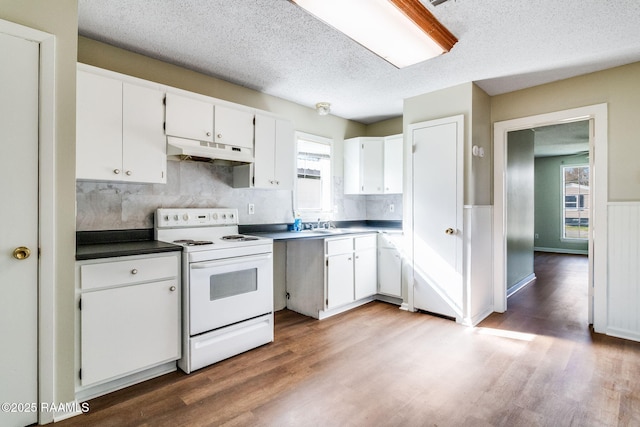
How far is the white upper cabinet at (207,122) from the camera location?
256 cm

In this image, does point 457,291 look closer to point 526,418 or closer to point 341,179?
point 526,418

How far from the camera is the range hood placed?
2488 millimetres

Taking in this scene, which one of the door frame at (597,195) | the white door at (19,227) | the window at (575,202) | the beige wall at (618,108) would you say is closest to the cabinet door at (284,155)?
the white door at (19,227)

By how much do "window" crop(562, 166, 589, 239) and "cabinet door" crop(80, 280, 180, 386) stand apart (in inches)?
367

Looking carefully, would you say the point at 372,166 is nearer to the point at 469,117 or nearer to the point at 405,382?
the point at 469,117

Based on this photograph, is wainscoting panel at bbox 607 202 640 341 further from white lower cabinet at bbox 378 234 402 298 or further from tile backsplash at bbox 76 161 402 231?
tile backsplash at bbox 76 161 402 231

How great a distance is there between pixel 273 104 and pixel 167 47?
1.31 meters

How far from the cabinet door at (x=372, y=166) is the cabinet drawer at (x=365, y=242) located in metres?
0.73

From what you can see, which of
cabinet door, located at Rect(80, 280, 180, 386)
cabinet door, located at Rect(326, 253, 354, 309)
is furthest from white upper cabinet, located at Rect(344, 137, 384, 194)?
cabinet door, located at Rect(80, 280, 180, 386)

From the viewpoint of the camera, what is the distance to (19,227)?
1.68m

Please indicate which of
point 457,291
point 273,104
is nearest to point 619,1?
point 457,291

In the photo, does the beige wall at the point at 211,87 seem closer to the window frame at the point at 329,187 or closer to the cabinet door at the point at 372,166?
the window frame at the point at 329,187

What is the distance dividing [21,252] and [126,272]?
53 centimetres

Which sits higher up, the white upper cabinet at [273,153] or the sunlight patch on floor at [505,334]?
the white upper cabinet at [273,153]
